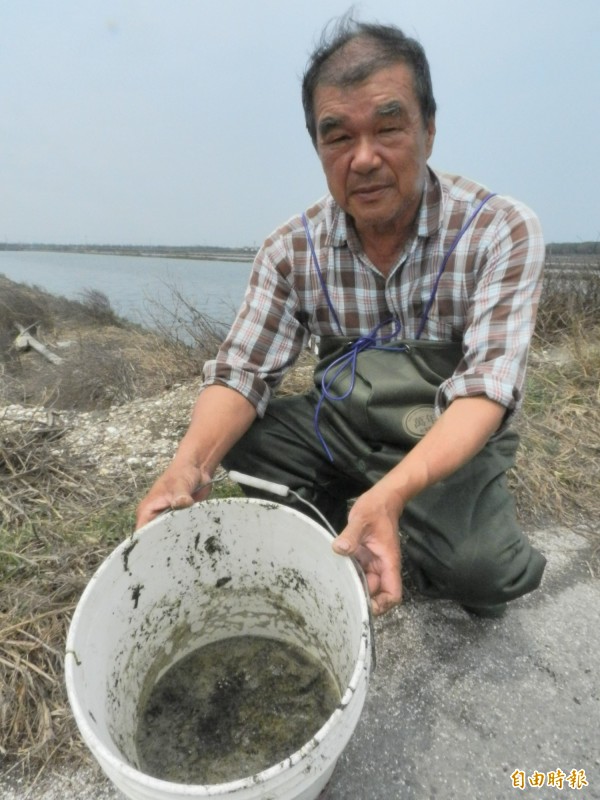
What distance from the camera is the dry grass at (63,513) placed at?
1365 mm

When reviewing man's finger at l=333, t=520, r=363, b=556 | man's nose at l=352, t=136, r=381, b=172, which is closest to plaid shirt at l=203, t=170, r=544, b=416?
man's nose at l=352, t=136, r=381, b=172

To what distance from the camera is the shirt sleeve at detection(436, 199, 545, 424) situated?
4.42 ft

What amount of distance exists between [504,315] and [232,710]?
1280 mm

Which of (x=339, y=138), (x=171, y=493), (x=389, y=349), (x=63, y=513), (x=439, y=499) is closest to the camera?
(x=171, y=493)

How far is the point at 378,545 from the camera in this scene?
1.12 meters

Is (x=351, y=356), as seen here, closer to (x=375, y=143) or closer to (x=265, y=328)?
(x=265, y=328)

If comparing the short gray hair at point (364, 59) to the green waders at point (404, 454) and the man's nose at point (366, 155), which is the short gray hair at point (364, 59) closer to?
the man's nose at point (366, 155)

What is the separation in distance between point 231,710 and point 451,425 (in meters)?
0.93

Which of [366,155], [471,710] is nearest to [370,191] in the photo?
[366,155]

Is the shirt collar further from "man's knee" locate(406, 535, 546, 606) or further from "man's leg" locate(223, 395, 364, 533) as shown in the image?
"man's knee" locate(406, 535, 546, 606)

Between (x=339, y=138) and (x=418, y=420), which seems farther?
(x=418, y=420)

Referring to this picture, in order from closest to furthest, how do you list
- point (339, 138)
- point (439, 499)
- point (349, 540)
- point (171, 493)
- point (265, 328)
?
point (349, 540), point (171, 493), point (339, 138), point (439, 499), point (265, 328)

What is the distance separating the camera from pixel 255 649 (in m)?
1.54

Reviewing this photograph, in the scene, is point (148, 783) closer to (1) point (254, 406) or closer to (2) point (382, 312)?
(1) point (254, 406)
